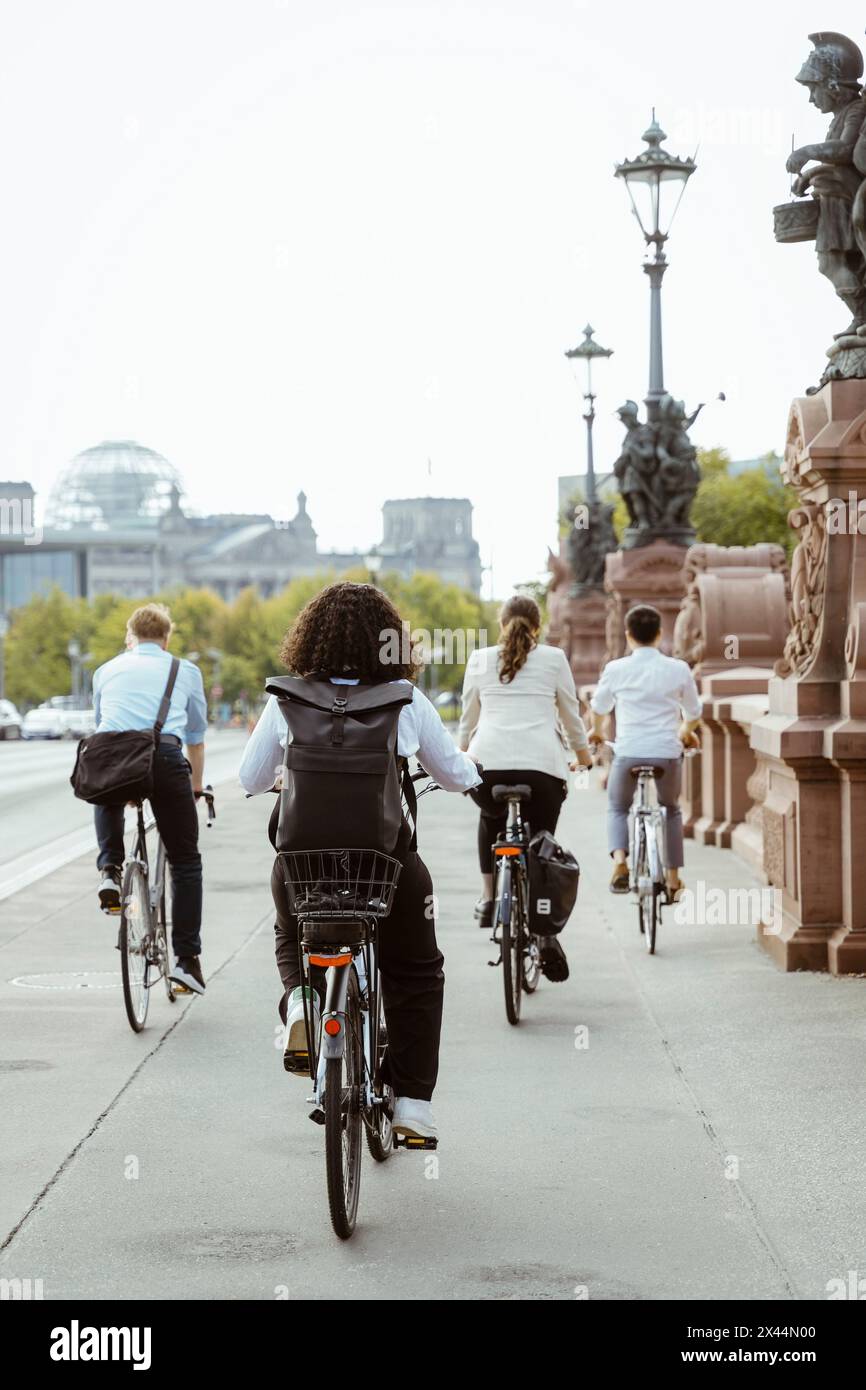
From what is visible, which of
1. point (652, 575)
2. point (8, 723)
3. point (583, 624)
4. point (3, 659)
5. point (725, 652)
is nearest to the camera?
point (725, 652)

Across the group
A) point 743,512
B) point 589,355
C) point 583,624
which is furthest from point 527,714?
point 743,512

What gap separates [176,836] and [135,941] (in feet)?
1.84

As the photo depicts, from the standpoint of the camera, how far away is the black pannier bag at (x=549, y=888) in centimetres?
863

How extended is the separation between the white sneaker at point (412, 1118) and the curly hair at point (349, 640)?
3.83 feet

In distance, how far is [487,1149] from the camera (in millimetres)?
6203

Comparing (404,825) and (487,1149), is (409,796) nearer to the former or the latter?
(404,825)

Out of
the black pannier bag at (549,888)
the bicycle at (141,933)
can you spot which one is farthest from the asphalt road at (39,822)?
the black pannier bag at (549,888)

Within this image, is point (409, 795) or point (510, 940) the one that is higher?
point (409, 795)

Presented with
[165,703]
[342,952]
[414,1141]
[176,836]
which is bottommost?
[414,1141]

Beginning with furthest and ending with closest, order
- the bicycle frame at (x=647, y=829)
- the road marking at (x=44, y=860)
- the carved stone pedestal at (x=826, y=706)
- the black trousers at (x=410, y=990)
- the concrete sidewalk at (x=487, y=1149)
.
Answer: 1. the road marking at (x=44, y=860)
2. the bicycle frame at (x=647, y=829)
3. the carved stone pedestal at (x=826, y=706)
4. the black trousers at (x=410, y=990)
5. the concrete sidewalk at (x=487, y=1149)

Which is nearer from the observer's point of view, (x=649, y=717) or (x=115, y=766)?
(x=115, y=766)

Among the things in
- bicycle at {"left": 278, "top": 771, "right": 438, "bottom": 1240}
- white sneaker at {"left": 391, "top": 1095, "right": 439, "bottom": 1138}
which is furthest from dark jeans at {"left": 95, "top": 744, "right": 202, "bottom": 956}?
bicycle at {"left": 278, "top": 771, "right": 438, "bottom": 1240}

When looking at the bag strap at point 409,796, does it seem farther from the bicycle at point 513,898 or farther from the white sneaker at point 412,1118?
the bicycle at point 513,898
